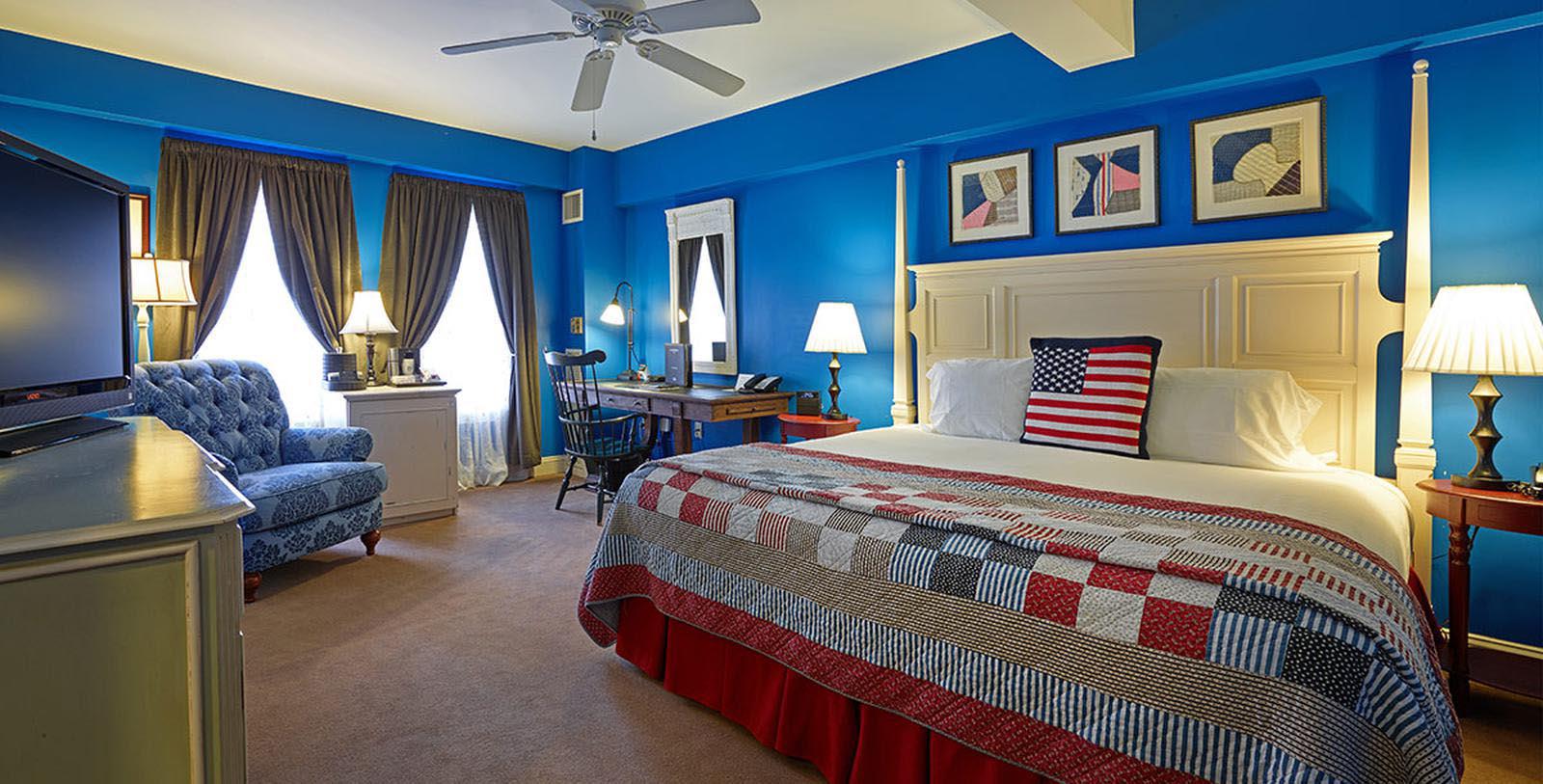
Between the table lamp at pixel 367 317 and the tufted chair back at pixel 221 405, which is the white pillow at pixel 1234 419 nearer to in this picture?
the tufted chair back at pixel 221 405

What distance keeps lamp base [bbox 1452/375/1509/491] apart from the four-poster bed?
0.69 ft

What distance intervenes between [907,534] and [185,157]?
468 centimetres

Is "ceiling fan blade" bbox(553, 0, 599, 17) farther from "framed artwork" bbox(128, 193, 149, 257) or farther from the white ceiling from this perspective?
"framed artwork" bbox(128, 193, 149, 257)

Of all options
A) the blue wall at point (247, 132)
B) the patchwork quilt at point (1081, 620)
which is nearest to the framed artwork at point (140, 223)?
the blue wall at point (247, 132)

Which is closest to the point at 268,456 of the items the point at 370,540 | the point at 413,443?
the point at 370,540

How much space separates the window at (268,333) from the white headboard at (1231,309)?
4045 mm

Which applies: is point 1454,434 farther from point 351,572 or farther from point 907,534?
point 351,572

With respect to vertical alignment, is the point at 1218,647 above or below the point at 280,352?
below

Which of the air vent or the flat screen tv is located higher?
the air vent

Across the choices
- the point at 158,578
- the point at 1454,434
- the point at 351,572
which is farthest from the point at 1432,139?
the point at 351,572

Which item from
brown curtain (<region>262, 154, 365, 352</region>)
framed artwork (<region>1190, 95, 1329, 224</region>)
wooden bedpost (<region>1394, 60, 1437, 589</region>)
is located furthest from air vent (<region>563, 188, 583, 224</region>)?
wooden bedpost (<region>1394, 60, 1437, 589</region>)

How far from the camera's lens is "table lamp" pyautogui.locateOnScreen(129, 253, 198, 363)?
3.69 metres

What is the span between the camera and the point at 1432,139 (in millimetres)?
2701

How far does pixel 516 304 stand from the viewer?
5.86 m
